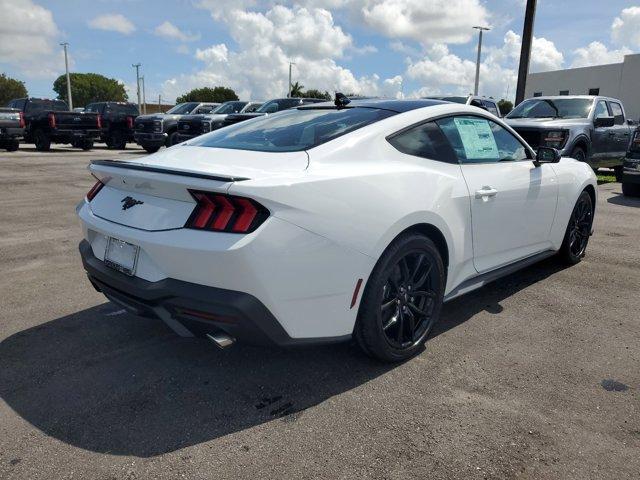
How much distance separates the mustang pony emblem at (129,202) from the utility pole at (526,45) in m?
16.2

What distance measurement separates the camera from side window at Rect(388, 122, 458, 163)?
3.15m

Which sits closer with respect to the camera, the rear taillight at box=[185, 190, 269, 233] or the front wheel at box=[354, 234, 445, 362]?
the rear taillight at box=[185, 190, 269, 233]

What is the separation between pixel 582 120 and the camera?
9.98 meters

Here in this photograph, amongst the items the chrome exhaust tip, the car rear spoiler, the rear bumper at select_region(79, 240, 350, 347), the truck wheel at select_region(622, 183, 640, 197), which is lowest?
the truck wheel at select_region(622, 183, 640, 197)

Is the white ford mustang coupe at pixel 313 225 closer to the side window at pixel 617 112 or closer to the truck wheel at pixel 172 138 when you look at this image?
the side window at pixel 617 112

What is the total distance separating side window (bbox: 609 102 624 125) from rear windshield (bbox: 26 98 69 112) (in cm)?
1911

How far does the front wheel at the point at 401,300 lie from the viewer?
284 centimetres

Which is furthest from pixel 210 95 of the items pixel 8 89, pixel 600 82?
pixel 600 82

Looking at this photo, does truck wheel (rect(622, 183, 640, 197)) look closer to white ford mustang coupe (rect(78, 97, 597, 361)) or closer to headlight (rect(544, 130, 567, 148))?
headlight (rect(544, 130, 567, 148))

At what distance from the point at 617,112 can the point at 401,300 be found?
10970 millimetres

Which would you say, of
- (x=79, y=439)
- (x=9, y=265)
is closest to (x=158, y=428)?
(x=79, y=439)

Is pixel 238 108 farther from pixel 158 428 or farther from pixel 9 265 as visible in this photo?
pixel 158 428

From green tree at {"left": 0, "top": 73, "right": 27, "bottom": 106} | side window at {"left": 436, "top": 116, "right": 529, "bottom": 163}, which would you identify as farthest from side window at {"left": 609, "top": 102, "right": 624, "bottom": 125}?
green tree at {"left": 0, "top": 73, "right": 27, "bottom": 106}

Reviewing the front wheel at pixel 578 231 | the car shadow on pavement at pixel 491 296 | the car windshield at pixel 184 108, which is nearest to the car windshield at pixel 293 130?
the car shadow on pavement at pixel 491 296
